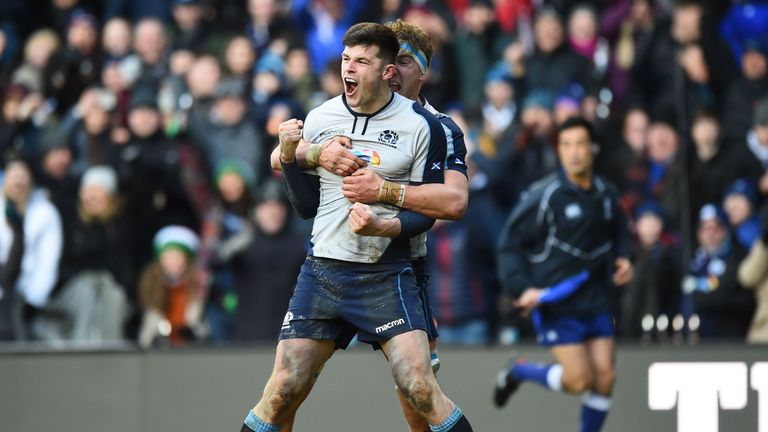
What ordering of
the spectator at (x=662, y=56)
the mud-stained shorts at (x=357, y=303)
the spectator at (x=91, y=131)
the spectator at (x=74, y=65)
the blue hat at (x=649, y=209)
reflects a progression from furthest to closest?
the spectator at (x=74, y=65), the spectator at (x=91, y=131), the spectator at (x=662, y=56), the blue hat at (x=649, y=209), the mud-stained shorts at (x=357, y=303)

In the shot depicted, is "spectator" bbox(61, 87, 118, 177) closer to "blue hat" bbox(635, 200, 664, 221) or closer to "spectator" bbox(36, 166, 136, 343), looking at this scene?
"spectator" bbox(36, 166, 136, 343)

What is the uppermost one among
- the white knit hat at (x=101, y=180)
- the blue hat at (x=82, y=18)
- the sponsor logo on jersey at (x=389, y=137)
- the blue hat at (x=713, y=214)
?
the blue hat at (x=82, y=18)

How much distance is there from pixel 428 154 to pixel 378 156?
243mm

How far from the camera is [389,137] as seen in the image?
6.64 metres

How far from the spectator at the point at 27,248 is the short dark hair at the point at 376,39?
500 cm

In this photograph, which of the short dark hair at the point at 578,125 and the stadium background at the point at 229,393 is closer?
the short dark hair at the point at 578,125

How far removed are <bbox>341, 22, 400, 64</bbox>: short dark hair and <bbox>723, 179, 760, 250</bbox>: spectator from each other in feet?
14.6

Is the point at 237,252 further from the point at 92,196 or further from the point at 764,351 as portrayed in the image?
the point at 764,351

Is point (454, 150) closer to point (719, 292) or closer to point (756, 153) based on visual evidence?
point (719, 292)

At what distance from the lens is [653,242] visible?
10.4 metres

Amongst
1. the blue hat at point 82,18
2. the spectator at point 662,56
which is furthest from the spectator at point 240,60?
the spectator at point 662,56

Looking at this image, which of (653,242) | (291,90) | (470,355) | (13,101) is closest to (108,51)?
(13,101)

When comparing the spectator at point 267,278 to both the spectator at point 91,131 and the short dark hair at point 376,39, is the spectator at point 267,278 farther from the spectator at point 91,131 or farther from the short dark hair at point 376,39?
the short dark hair at point 376,39

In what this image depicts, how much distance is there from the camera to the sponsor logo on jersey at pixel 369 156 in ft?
21.7
